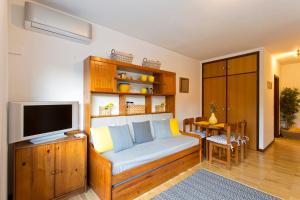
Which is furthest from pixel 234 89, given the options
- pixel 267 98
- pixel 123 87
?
pixel 123 87

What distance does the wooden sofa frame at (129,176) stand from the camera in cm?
177

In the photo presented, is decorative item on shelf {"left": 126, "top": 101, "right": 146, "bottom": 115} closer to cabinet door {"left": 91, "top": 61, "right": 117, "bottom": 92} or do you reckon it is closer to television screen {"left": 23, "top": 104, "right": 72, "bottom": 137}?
cabinet door {"left": 91, "top": 61, "right": 117, "bottom": 92}

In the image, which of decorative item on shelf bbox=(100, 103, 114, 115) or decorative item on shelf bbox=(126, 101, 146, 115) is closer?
decorative item on shelf bbox=(100, 103, 114, 115)

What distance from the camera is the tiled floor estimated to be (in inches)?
82.9

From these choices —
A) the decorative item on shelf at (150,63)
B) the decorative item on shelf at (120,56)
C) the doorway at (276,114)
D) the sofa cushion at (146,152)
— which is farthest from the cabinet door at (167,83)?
the doorway at (276,114)

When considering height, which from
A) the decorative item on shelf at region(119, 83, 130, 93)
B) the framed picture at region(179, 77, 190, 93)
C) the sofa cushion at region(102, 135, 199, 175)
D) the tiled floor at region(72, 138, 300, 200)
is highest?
the framed picture at region(179, 77, 190, 93)

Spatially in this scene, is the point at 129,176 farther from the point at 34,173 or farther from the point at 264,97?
the point at 264,97

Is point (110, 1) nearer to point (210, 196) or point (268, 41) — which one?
point (210, 196)

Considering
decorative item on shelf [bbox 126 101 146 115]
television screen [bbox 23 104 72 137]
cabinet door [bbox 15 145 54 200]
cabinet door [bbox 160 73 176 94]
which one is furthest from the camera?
cabinet door [bbox 160 73 176 94]

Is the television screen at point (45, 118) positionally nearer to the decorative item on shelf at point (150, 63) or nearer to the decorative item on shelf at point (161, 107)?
the decorative item on shelf at point (150, 63)

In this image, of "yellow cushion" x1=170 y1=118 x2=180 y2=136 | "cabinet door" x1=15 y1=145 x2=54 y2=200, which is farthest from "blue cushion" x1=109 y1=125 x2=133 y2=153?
"yellow cushion" x1=170 y1=118 x2=180 y2=136

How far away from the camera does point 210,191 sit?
6.90ft

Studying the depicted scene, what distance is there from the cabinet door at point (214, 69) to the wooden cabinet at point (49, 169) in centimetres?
415

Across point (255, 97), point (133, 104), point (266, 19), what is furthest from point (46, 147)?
point (255, 97)
